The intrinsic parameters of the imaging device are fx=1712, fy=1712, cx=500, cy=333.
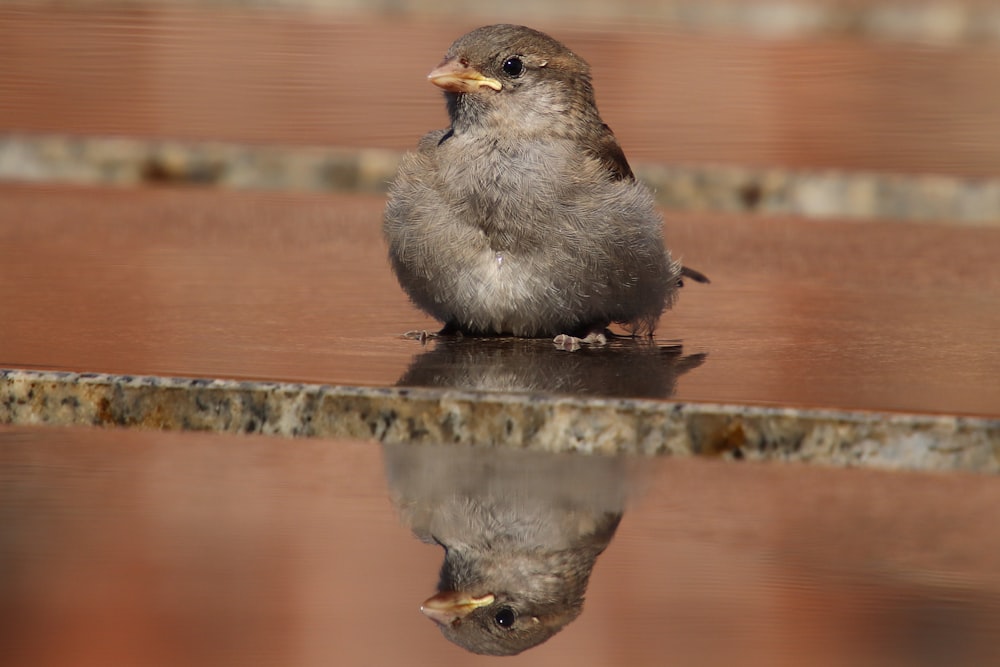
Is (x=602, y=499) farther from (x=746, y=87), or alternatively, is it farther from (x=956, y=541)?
(x=746, y=87)

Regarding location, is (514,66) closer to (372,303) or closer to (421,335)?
(421,335)

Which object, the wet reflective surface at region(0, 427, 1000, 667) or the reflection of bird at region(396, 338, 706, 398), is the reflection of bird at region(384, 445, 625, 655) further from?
the reflection of bird at region(396, 338, 706, 398)

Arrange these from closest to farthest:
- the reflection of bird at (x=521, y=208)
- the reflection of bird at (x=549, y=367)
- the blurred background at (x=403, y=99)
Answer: the reflection of bird at (x=549, y=367) < the reflection of bird at (x=521, y=208) < the blurred background at (x=403, y=99)

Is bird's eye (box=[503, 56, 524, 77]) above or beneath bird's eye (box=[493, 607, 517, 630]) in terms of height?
above

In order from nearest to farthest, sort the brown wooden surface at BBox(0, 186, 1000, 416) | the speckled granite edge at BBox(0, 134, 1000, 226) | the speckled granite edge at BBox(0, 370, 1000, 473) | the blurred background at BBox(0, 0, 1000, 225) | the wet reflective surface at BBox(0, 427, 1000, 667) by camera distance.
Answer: the wet reflective surface at BBox(0, 427, 1000, 667) < the speckled granite edge at BBox(0, 370, 1000, 473) < the brown wooden surface at BBox(0, 186, 1000, 416) < the speckled granite edge at BBox(0, 134, 1000, 226) < the blurred background at BBox(0, 0, 1000, 225)

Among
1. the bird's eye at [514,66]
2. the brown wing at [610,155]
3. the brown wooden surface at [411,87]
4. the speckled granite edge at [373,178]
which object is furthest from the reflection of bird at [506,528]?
the brown wooden surface at [411,87]

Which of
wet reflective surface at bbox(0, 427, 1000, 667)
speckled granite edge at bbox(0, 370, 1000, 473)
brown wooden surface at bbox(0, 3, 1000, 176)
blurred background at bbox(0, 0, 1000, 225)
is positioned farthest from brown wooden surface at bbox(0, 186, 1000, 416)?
brown wooden surface at bbox(0, 3, 1000, 176)

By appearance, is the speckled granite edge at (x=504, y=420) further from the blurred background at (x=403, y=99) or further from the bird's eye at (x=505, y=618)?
the blurred background at (x=403, y=99)

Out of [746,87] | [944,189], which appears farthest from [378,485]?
[746,87]
